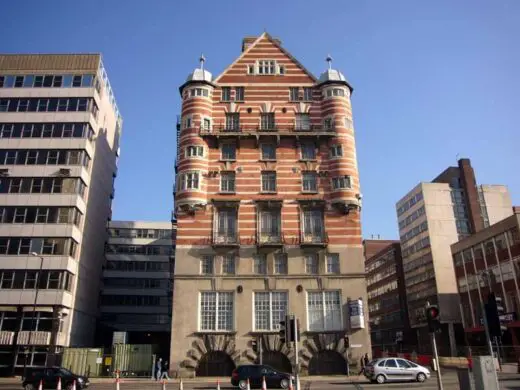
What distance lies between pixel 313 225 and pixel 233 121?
15003 mm

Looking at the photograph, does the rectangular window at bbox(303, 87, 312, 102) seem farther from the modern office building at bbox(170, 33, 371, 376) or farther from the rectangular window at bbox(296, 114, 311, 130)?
the rectangular window at bbox(296, 114, 311, 130)

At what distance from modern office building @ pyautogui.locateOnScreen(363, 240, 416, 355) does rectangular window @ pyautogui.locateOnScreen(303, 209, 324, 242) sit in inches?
2143

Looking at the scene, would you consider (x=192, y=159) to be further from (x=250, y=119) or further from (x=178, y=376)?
(x=178, y=376)

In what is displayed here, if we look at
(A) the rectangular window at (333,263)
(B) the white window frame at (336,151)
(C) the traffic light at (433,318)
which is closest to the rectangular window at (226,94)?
(B) the white window frame at (336,151)

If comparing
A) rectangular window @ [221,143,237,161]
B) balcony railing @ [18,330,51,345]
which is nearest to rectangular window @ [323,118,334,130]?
rectangular window @ [221,143,237,161]

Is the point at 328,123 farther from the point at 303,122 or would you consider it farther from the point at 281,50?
the point at 281,50

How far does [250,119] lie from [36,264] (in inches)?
1119

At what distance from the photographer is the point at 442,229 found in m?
89.1

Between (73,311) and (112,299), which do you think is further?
(112,299)

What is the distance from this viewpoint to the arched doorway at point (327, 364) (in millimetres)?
42688

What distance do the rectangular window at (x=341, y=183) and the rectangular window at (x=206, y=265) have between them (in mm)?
15019

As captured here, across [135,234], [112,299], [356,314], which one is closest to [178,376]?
[356,314]

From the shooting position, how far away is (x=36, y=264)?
4931cm

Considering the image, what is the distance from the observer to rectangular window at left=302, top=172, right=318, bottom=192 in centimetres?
4850
